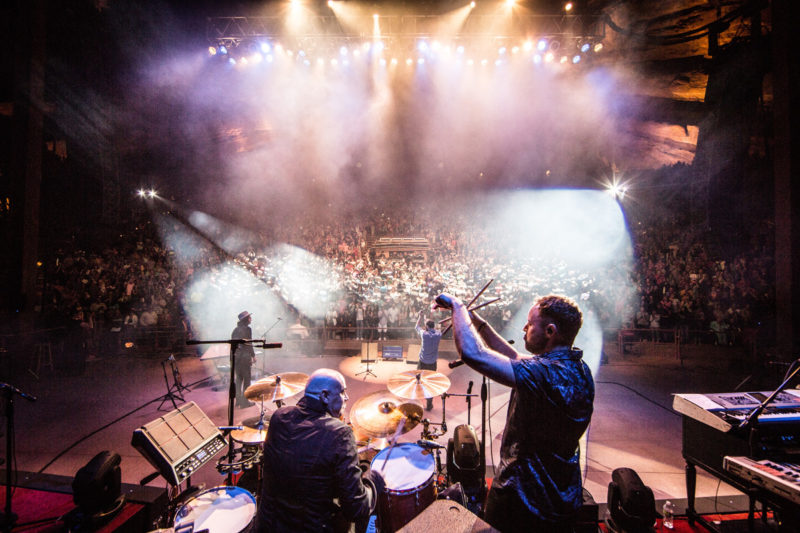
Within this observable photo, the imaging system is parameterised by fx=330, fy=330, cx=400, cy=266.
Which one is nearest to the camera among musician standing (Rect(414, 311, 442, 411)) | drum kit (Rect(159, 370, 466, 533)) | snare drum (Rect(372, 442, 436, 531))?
drum kit (Rect(159, 370, 466, 533))

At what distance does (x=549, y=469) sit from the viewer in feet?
4.75

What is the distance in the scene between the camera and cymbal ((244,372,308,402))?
3.58 meters

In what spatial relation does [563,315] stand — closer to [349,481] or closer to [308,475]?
[349,481]

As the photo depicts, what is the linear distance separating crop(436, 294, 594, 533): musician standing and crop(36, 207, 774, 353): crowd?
350 inches

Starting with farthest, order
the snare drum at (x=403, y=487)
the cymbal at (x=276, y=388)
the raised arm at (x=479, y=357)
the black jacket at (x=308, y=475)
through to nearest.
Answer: the cymbal at (x=276, y=388), the snare drum at (x=403, y=487), the black jacket at (x=308, y=475), the raised arm at (x=479, y=357)

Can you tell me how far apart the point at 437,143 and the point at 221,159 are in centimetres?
1054

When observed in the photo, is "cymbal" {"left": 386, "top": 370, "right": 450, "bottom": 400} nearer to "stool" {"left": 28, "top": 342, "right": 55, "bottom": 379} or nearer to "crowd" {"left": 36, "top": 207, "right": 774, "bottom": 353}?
"crowd" {"left": 36, "top": 207, "right": 774, "bottom": 353}

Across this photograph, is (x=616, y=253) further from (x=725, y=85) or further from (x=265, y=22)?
(x=265, y=22)

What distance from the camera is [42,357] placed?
7.92 meters

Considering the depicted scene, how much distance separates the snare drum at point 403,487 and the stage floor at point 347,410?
1.06m

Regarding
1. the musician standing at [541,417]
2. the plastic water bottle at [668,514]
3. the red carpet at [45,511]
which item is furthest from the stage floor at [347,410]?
the musician standing at [541,417]

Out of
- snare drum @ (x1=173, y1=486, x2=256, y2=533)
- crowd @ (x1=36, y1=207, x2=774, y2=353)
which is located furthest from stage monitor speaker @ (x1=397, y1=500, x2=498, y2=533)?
crowd @ (x1=36, y1=207, x2=774, y2=353)

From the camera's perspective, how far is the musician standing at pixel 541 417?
136 centimetres

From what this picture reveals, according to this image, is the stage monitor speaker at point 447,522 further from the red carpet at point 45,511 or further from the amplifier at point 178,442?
the red carpet at point 45,511
